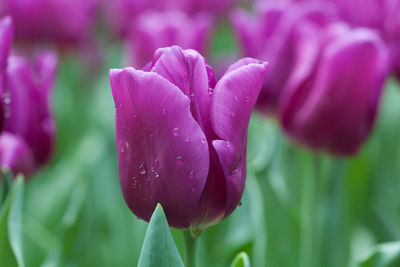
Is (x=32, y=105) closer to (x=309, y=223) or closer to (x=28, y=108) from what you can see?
(x=28, y=108)

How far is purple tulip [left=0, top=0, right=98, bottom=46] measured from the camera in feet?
5.70

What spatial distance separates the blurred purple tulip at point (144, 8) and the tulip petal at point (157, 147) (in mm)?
1161

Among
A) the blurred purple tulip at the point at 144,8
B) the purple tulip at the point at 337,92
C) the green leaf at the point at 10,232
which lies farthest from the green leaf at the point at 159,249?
the blurred purple tulip at the point at 144,8

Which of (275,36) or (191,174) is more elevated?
(275,36)

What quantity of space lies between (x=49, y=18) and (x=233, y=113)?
129 cm

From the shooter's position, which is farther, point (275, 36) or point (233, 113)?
point (275, 36)

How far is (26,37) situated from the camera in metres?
1.78

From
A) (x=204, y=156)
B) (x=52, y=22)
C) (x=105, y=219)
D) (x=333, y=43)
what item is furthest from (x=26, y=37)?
(x=204, y=156)

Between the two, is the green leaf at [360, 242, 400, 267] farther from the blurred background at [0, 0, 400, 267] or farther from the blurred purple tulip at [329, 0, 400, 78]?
the blurred purple tulip at [329, 0, 400, 78]

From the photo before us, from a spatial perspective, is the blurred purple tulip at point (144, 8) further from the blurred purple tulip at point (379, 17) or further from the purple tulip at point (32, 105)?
the purple tulip at point (32, 105)

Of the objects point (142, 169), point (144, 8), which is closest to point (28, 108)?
point (142, 169)

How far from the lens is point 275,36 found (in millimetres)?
1132

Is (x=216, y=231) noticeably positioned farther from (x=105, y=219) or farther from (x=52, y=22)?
(x=52, y=22)

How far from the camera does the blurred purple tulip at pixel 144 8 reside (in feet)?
5.78
